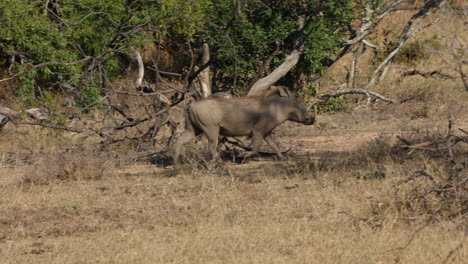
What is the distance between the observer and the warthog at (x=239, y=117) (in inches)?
400

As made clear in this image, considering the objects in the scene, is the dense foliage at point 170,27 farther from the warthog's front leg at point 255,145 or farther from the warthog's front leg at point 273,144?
the warthog's front leg at point 255,145

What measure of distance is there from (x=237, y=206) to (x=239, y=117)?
280cm

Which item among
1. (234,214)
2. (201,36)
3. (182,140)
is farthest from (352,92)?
(234,214)

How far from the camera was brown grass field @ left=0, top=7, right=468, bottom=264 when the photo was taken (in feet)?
19.9

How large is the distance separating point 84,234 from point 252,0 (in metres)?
7.69

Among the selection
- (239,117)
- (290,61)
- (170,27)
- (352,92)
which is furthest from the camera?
(352,92)

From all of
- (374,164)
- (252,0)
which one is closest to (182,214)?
(374,164)

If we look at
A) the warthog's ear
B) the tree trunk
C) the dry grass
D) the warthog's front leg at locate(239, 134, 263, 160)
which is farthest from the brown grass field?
the tree trunk

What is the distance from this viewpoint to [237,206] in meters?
7.68

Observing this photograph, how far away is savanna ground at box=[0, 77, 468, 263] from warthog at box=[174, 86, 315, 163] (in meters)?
0.31

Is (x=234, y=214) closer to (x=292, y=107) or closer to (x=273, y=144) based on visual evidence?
(x=273, y=144)

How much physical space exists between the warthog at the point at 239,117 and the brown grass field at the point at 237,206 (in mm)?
328

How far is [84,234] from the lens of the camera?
686 centimetres

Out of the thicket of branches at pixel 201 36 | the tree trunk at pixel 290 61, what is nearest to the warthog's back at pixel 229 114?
the tree trunk at pixel 290 61
